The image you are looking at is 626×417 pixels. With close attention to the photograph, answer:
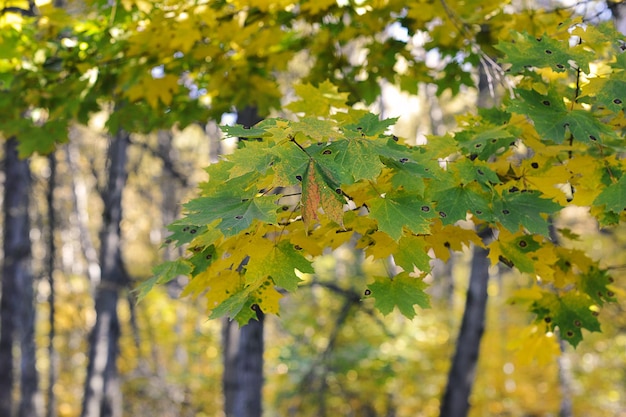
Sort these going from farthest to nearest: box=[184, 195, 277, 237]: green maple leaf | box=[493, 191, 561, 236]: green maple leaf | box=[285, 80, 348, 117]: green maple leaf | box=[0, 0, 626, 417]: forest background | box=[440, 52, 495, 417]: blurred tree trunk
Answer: box=[440, 52, 495, 417]: blurred tree trunk, box=[285, 80, 348, 117]: green maple leaf, box=[0, 0, 626, 417]: forest background, box=[493, 191, 561, 236]: green maple leaf, box=[184, 195, 277, 237]: green maple leaf

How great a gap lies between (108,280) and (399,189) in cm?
658

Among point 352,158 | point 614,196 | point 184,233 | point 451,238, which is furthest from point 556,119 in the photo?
point 184,233

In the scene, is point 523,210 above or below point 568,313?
above

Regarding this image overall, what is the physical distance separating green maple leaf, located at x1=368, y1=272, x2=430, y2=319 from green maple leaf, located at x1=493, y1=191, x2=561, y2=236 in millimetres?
326

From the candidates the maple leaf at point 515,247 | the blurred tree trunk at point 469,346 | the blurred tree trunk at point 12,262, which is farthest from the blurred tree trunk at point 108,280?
the maple leaf at point 515,247

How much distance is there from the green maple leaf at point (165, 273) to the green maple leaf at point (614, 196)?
4.04ft

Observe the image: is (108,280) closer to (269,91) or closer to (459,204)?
(269,91)

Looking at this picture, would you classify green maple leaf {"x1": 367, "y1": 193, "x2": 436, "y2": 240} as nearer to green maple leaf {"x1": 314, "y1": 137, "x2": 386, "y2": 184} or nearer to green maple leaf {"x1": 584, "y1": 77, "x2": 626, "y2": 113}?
green maple leaf {"x1": 314, "y1": 137, "x2": 386, "y2": 184}

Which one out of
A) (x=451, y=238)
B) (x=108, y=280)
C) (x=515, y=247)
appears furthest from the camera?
(x=108, y=280)

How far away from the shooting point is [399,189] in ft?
5.57

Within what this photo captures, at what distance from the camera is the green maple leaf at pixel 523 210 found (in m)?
1.70

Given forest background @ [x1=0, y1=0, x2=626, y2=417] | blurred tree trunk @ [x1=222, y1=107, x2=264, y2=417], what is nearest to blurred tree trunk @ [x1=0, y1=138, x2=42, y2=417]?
forest background @ [x1=0, y1=0, x2=626, y2=417]

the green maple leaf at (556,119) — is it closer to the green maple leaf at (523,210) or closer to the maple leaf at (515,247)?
the green maple leaf at (523,210)

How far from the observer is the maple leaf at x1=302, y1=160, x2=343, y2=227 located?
56.6 inches
